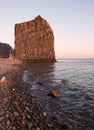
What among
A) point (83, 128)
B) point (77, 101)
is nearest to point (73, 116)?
point (83, 128)

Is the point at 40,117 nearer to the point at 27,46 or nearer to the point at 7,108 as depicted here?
the point at 7,108

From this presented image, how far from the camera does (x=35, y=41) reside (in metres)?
128

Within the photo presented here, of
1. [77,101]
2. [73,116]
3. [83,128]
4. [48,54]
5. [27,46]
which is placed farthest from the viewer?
[27,46]

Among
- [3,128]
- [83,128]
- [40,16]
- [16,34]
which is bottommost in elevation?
[83,128]

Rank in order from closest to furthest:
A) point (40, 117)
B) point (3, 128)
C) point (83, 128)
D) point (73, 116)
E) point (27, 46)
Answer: point (3, 128) < point (83, 128) < point (40, 117) < point (73, 116) < point (27, 46)

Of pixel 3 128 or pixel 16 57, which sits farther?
pixel 16 57

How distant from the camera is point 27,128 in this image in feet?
27.4

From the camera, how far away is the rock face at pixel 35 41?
12244 cm

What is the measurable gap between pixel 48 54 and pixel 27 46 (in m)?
19.2

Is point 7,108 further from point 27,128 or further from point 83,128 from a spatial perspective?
point 83,128

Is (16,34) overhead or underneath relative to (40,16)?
underneath

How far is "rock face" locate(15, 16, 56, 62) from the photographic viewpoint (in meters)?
122

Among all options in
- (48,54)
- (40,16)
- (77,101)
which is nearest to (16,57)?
(48,54)

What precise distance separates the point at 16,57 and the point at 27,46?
476 inches
